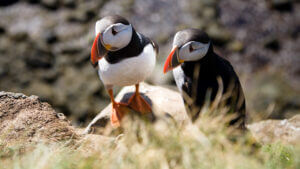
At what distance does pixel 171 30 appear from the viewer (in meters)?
8.59

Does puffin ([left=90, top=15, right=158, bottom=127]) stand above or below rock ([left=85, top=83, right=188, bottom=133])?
above

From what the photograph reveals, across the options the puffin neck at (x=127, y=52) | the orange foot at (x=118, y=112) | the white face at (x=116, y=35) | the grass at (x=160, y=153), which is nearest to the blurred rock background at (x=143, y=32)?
the orange foot at (x=118, y=112)

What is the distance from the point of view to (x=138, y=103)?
197 inches

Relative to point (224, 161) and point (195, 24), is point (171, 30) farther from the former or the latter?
point (224, 161)

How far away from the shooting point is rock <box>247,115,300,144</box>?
475cm

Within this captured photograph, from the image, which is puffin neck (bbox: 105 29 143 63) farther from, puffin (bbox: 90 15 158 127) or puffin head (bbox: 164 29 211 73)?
puffin head (bbox: 164 29 211 73)

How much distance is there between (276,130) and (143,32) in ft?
13.9

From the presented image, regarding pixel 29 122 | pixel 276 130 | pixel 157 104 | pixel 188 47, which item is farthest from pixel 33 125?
pixel 276 130

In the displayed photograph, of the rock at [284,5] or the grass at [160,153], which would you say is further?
the rock at [284,5]

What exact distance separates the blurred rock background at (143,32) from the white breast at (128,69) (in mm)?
2827

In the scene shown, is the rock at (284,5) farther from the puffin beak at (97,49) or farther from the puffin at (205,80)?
the puffin beak at (97,49)

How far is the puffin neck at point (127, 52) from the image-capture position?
4.58 m

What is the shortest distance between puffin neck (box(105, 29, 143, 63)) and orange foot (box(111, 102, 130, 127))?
0.61 meters

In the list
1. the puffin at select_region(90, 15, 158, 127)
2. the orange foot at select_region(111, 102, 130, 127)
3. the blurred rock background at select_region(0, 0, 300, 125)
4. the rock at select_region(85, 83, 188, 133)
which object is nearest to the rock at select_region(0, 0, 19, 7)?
the blurred rock background at select_region(0, 0, 300, 125)
